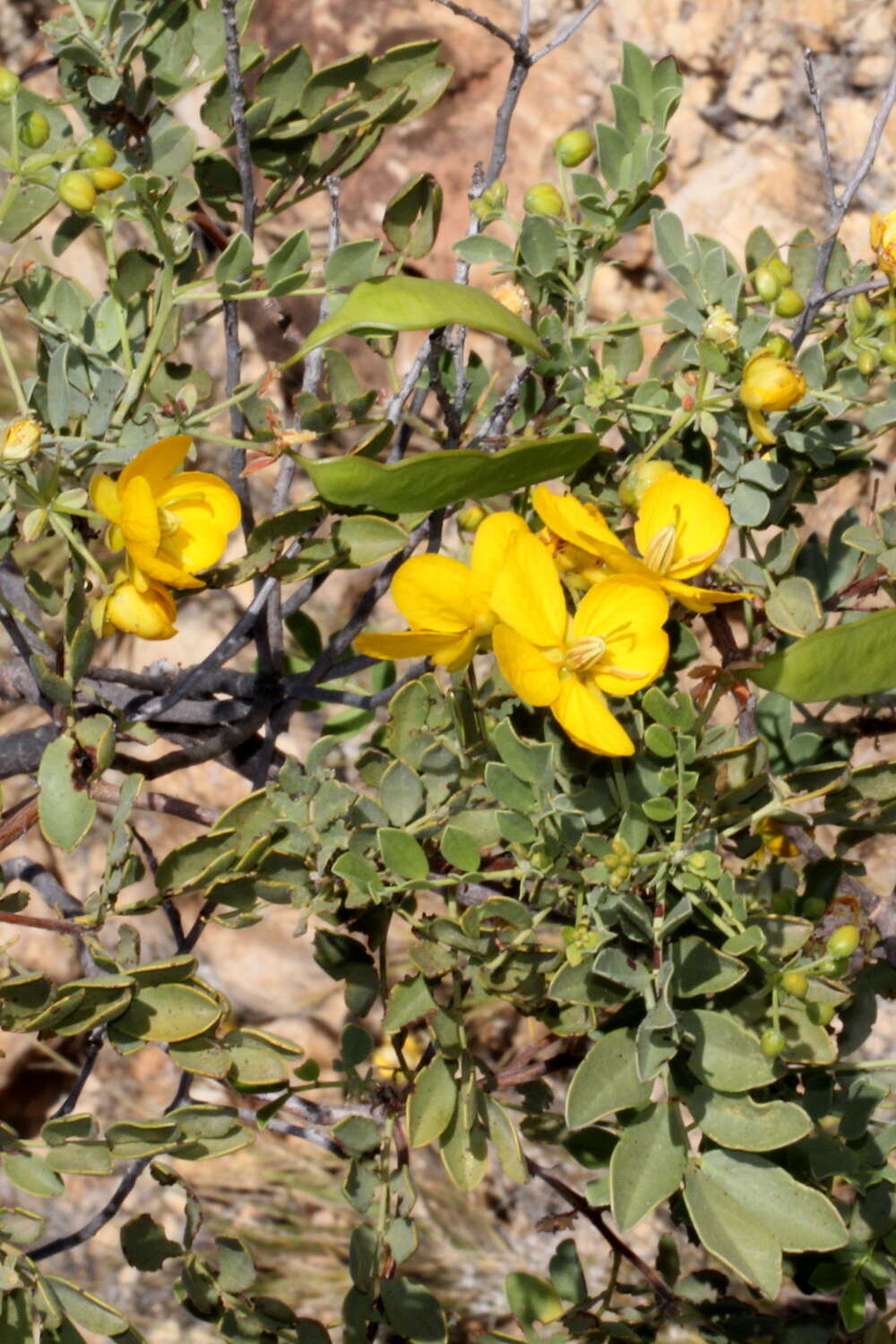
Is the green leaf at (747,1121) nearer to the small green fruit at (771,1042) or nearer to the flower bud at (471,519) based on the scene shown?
the small green fruit at (771,1042)

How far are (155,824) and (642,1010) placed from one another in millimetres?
1911

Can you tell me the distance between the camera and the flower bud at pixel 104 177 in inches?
45.7

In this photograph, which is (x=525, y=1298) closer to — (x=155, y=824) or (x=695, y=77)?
(x=155, y=824)

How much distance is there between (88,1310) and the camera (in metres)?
1.24

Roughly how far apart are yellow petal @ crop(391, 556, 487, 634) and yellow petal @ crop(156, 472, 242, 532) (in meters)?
0.23

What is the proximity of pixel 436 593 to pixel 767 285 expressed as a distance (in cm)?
46

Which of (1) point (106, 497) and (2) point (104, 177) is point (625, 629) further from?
(2) point (104, 177)

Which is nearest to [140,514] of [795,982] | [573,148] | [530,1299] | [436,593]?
[436,593]

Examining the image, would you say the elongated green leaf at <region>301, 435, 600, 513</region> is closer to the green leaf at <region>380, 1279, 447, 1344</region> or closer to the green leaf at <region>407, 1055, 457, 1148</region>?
the green leaf at <region>407, 1055, 457, 1148</region>

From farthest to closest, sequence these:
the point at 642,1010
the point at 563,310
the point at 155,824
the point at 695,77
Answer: the point at 155,824 < the point at 695,77 < the point at 563,310 < the point at 642,1010

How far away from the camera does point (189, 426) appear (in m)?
1.22

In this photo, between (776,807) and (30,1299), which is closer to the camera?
(776,807)

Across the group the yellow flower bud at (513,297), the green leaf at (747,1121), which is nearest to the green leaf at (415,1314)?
the green leaf at (747,1121)

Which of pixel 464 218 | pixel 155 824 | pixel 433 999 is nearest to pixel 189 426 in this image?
pixel 433 999
